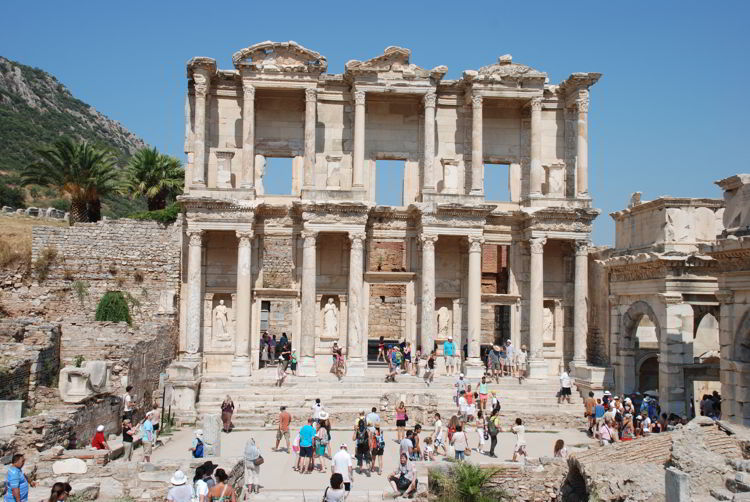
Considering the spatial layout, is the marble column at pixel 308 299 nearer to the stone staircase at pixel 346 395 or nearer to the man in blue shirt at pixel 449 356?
the stone staircase at pixel 346 395

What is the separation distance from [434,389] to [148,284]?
42.0 feet

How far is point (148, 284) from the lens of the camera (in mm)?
31203

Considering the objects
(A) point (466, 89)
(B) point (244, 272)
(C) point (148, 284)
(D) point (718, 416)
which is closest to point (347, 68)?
(A) point (466, 89)

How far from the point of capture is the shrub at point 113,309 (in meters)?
29.5

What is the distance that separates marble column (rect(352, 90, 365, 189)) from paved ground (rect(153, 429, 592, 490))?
9.97 m

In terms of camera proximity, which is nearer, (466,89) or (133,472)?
(133,472)

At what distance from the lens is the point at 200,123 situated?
92.1ft

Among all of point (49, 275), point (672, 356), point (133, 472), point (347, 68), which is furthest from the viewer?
point (49, 275)

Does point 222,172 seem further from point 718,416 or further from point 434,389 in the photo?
point 718,416

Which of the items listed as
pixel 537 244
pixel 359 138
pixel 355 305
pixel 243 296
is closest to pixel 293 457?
pixel 355 305

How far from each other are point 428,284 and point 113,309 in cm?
1218

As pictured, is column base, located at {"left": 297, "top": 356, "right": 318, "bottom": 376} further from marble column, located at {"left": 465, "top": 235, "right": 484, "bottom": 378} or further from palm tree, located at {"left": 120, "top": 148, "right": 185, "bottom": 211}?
palm tree, located at {"left": 120, "top": 148, "right": 185, "bottom": 211}

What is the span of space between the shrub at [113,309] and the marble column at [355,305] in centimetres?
892

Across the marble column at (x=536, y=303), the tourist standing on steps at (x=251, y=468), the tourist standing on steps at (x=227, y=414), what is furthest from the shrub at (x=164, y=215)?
the tourist standing on steps at (x=251, y=468)
